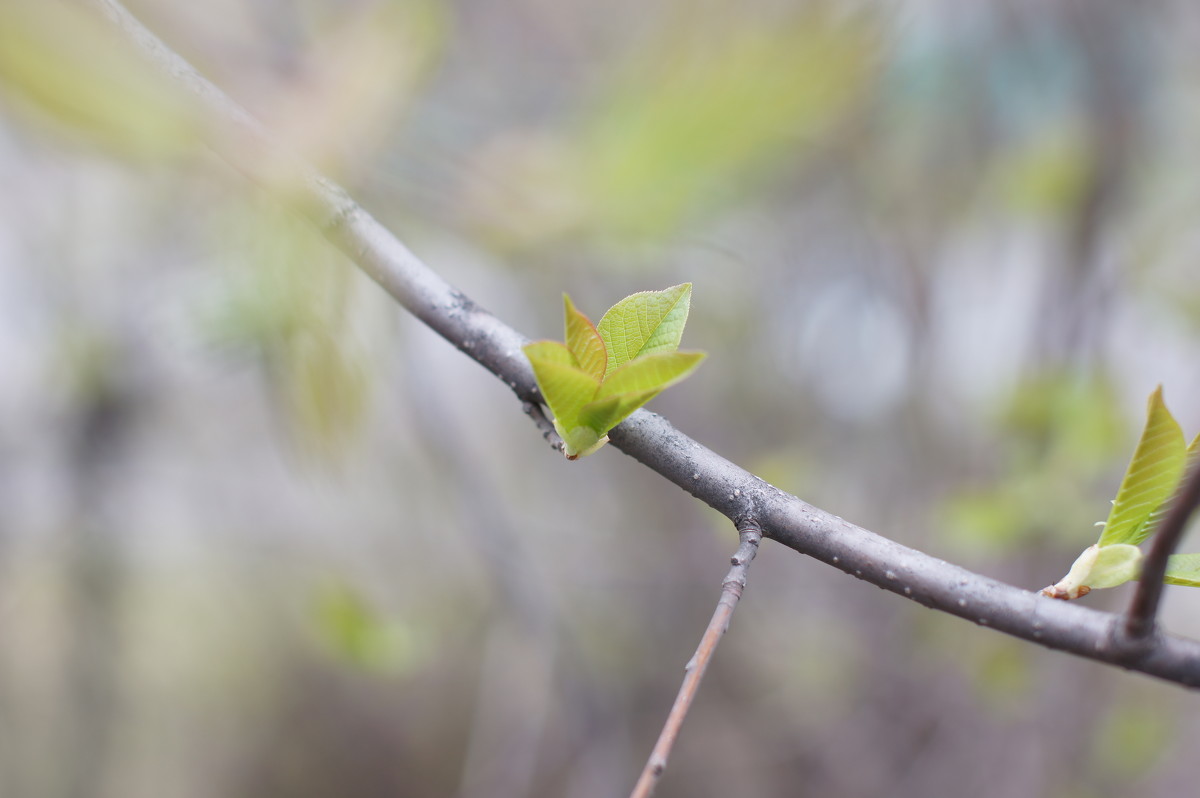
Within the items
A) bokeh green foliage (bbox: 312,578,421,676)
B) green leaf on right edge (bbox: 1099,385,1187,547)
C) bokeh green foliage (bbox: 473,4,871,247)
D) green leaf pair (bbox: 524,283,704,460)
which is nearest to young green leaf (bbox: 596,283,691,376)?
green leaf pair (bbox: 524,283,704,460)

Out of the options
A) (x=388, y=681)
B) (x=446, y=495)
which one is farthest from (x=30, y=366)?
(x=388, y=681)

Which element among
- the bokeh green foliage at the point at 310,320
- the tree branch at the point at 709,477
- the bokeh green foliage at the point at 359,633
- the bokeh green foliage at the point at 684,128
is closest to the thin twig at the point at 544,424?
the tree branch at the point at 709,477

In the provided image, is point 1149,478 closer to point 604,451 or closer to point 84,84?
point 84,84

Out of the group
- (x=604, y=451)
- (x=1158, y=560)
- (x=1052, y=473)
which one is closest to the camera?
(x=1158, y=560)

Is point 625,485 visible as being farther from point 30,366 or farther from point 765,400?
point 30,366

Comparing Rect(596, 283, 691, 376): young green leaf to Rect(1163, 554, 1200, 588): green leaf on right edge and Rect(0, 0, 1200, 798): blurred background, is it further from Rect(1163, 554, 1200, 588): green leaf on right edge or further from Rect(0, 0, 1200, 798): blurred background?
Rect(0, 0, 1200, 798): blurred background

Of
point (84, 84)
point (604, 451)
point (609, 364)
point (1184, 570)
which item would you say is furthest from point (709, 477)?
point (604, 451)
